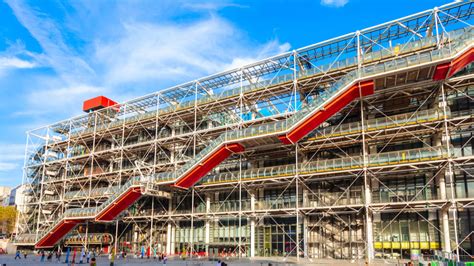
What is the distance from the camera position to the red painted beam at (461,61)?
24.5m

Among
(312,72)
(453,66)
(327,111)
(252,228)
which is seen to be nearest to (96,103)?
(252,228)

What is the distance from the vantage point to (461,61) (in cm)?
2483

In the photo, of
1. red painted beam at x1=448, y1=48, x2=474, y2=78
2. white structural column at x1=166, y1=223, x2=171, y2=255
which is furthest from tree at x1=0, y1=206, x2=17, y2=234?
red painted beam at x1=448, y1=48, x2=474, y2=78

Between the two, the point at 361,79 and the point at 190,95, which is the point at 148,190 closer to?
the point at 190,95

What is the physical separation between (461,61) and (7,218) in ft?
209

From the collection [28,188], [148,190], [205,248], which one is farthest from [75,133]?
[205,248]

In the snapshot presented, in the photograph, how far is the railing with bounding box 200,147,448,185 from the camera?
25594 millimetres

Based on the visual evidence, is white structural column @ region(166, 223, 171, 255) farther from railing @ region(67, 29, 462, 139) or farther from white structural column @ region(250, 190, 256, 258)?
railing @ region(67, 29, 462, 139)

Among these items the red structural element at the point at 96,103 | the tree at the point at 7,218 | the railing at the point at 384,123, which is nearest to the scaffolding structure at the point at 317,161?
the railing at the point at 384,123

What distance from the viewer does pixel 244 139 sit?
30891 millimetres

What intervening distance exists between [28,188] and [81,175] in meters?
8.69

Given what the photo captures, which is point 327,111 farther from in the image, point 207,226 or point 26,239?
point 26,239

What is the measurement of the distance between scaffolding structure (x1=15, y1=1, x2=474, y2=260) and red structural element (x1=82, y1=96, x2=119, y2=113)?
31.7 ft

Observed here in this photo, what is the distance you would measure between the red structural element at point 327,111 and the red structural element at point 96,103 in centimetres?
2990
